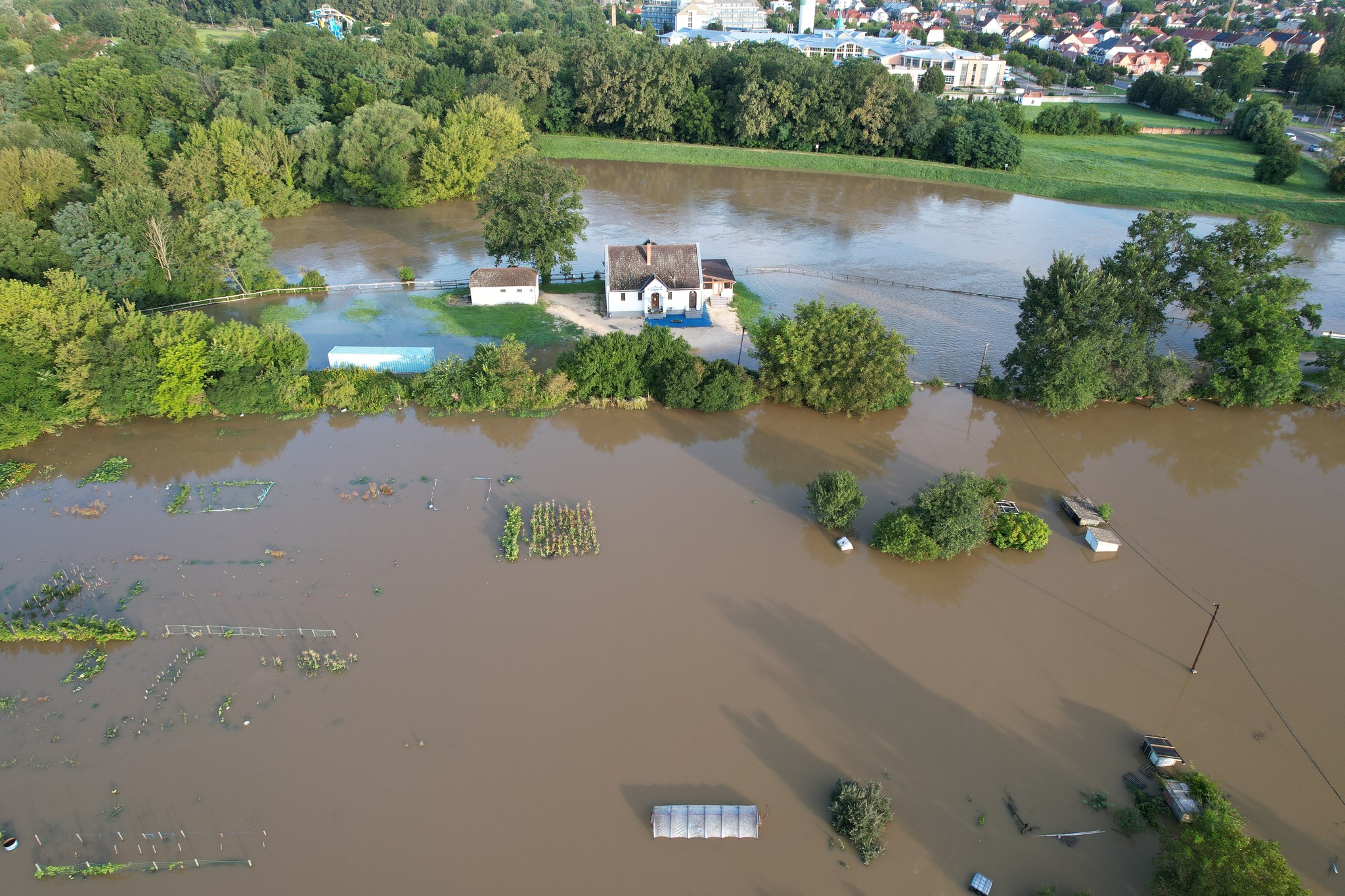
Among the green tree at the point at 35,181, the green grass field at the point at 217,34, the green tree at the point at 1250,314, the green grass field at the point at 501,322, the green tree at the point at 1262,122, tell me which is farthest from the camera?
the green grass field at the point at 217,34

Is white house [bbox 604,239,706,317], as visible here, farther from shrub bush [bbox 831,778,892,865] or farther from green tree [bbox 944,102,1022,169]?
green tree [bbox 944,102,1022,169]

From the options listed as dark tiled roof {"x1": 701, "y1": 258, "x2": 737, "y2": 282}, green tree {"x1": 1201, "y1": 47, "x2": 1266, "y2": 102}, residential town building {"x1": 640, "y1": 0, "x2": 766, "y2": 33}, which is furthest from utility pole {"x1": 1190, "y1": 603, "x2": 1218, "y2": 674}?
residential town building {"x1": 640, "y1": 0, "x2": 766, "y2": 33}

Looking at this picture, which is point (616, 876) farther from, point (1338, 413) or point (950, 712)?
point (1338, 413)

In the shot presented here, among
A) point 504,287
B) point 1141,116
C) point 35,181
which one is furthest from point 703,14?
point 504,287

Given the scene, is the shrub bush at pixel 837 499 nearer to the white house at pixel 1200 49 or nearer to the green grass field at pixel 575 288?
the green grass field at pixel 575 288

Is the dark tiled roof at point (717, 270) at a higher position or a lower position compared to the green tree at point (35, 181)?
lower

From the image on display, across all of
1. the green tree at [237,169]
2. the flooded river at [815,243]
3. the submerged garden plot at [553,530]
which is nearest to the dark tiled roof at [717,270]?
the flooded river at [815,243]
